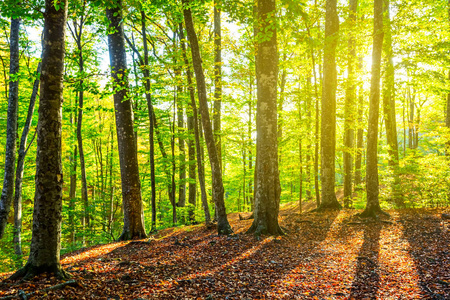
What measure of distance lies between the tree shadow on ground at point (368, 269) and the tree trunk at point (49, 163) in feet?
15.5

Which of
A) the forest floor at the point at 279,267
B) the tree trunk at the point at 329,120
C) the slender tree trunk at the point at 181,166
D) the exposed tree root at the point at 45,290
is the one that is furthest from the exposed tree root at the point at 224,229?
the slender tree trunk at the point at 181,166

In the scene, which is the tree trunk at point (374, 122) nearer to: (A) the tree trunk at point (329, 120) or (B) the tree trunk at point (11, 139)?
(A) the tree trunk at point (329, 120)

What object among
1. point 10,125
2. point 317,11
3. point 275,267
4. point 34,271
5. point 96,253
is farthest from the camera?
point 317,11

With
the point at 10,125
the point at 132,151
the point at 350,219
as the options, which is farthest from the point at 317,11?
the point at 10,125

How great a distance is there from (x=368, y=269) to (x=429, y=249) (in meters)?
2.30

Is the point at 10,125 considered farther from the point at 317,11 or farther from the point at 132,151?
the point at 317,11

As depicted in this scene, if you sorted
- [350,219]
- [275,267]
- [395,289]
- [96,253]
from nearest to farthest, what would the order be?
1. [395,289]
2. [275,267]
3. [96,253]
4. [350,219]

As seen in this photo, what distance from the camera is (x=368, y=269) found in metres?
5.37

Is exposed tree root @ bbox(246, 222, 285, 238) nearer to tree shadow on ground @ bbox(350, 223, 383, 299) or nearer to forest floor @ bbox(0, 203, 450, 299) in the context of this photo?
forest floor @ bbox(0, 203, 450, 299)

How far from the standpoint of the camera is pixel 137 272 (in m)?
4.60

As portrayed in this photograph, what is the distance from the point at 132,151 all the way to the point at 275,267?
5.66m

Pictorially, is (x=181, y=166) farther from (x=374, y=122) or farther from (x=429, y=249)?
(x=429, y=249)

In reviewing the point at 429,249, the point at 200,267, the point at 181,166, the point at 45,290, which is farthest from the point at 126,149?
the point at 429,249

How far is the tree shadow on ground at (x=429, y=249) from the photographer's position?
4352 mm
